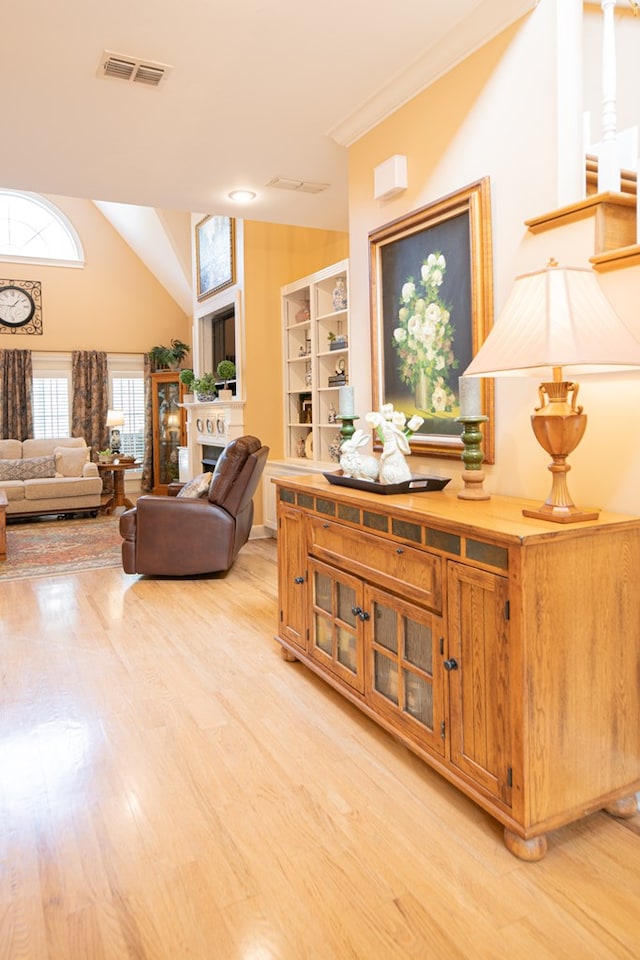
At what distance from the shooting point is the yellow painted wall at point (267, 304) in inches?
243

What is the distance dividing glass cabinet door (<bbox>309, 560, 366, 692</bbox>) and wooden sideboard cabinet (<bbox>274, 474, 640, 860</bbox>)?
0.24 m

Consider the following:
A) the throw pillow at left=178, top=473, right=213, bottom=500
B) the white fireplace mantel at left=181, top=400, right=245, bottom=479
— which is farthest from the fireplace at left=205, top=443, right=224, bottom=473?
the throw pillow at left=178, top=473, right=213, bottom=500

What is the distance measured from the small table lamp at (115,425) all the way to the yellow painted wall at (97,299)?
1199mm

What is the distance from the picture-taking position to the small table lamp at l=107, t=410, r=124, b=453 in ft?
29.5

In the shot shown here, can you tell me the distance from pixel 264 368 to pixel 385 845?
16.2 ft

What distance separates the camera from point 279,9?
2309 mm

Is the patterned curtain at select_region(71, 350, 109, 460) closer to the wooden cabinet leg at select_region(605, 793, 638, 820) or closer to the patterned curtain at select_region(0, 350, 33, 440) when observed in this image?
the patterned curtain at select_region(0, 350, 33, 440)

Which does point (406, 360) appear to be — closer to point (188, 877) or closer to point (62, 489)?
point (188, 877)

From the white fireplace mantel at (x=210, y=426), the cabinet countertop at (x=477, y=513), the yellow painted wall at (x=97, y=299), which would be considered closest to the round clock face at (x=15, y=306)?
the yellow painted wall at (x=97, y=299)

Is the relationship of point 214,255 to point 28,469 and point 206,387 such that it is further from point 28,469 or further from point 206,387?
point 28,469

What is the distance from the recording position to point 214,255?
6.92 meters

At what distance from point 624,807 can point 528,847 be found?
15.3 inches

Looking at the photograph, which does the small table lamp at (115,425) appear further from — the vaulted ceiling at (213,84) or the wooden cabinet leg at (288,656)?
the wooden cabinet leg at (288,656)

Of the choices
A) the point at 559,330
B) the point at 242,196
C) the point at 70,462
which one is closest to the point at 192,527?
the point at 242,196
